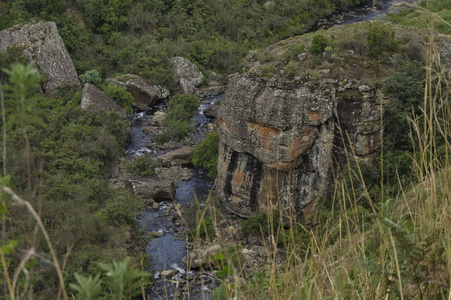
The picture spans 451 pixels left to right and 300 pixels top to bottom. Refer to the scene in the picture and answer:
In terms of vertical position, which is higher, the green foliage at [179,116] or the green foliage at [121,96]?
the green foliage at [121,96]

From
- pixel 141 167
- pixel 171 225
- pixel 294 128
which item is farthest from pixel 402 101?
pixel 141 167

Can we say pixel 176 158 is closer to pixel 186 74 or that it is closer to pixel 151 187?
pixel 151 187

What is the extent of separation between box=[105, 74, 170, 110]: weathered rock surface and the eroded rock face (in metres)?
12.3

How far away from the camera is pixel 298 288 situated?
12.6 feet

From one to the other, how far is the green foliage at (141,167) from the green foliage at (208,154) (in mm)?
2225

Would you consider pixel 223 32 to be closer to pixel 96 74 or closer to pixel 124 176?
pixel 96 74

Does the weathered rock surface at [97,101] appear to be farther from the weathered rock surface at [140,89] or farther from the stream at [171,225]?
the weathered rock surface at [140,89]

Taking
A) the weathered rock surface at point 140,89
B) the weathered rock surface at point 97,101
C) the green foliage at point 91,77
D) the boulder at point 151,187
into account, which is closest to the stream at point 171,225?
the boulder at point 151,187

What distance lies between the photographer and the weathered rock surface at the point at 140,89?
32.0m

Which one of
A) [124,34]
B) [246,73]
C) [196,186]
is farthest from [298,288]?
[124,34]

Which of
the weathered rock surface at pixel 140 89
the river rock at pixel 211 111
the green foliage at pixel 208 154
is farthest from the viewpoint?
the weathered rock surface at pixel 140 89

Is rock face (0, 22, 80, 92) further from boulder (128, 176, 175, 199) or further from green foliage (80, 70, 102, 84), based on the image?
boulder (128, 176, 175, 199)

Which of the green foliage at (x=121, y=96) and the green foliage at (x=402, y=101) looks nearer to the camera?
the green foliage at (x=402, y=101)

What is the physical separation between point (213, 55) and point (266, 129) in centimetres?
2101
